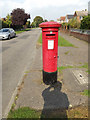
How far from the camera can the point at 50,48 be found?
2973 millimetres

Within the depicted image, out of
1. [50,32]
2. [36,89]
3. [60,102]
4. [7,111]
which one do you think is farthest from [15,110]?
[50,32]

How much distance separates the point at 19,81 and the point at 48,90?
1.22 metres

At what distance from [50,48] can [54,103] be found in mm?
1554

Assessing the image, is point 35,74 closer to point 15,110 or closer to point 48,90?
point 48,90

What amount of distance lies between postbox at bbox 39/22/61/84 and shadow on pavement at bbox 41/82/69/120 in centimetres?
37

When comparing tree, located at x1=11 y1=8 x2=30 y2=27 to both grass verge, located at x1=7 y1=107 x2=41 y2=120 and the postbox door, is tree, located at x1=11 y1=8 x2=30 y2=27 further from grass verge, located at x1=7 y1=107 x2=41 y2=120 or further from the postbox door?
grass verge, located at x1=7 y1=107 x2=41 y2=120

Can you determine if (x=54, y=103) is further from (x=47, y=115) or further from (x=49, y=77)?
(x=49, y=77)

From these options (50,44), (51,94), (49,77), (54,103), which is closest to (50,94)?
(51,94)

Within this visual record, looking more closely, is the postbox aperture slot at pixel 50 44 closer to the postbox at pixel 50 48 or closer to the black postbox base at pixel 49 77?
the postbox at pixel 50 48

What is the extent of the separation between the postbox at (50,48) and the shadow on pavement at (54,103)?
1.21 feet

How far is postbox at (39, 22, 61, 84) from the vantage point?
2.76 m

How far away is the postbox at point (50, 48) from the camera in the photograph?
2.76 meters

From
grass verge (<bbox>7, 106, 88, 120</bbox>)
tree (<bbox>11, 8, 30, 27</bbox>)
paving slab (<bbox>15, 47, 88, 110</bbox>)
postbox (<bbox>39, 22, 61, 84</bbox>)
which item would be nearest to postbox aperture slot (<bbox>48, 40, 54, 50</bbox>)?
postbox (<bbox>39, 22, 61, 84</bbox>)

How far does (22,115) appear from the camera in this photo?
7.20 ft
